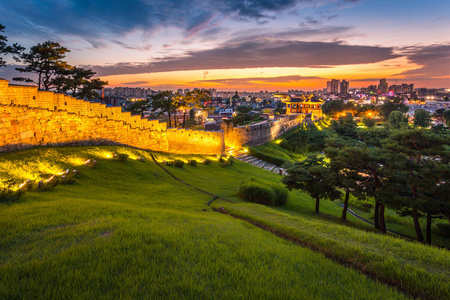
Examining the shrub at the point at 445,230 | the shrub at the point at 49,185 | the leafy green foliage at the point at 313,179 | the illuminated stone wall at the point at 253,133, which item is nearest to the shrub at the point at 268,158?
the illuminated stone wall at the point at 253,133

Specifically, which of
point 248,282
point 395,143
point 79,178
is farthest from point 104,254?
point 395,143

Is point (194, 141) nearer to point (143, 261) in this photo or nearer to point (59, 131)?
point (59, 131)

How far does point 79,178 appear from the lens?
34.6ft

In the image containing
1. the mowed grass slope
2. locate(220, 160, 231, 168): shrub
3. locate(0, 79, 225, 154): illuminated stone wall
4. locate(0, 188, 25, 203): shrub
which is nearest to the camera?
the mowed grass slope

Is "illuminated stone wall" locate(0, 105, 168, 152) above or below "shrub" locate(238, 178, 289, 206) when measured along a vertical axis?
above

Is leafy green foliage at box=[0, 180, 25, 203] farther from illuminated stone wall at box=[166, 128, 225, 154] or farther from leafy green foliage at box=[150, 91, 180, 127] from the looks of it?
leafy green foliage at box=[150, 91, 180, 127]

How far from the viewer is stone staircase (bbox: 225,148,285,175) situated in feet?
95.3

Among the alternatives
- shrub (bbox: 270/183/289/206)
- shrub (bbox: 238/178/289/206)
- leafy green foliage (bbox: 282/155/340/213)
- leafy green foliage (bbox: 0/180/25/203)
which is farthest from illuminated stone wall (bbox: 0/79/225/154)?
leafy green foliage (bbox: 282/155/340/213)

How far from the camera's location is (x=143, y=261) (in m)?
3.72

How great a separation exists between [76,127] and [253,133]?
2613 centimetres

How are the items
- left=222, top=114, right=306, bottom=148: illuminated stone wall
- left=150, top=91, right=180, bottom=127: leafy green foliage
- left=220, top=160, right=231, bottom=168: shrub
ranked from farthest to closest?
left=222, top=114, right=306, bottom=148: illuminated stone wall, left=150, top=91, right=180, bottom=127: leafy green foliage, left=220, top=160, right=231, bottom=168: shrub

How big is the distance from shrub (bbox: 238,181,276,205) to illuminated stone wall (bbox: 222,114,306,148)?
18.8 meters

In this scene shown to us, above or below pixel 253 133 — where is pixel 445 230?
below

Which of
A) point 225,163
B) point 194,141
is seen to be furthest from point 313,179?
point 194,141
